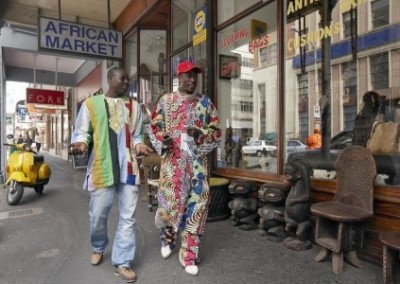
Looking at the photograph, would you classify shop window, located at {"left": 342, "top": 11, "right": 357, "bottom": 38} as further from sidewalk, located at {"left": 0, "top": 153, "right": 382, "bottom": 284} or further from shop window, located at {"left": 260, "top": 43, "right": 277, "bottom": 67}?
sidewalk, located at {"left": 0, "top": 153, "right": 382, "bottom": 284}

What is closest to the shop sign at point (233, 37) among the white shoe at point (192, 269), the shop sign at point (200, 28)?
the shop sign at point (200, 28)

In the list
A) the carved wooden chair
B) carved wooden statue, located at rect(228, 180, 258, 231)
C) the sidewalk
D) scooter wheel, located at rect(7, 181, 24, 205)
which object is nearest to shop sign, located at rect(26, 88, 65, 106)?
scooter wheel, located at rect(7, 181, 24, 205)

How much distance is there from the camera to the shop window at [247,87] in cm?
455

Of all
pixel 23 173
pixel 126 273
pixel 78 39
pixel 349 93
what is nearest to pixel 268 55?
pixel 349 93

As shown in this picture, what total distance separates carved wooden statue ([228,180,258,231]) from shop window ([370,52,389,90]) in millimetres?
1811

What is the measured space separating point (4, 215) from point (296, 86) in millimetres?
4604

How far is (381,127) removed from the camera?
347 centimetres

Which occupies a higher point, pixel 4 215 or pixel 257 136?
pixel 257 136

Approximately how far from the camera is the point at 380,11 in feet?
11.5

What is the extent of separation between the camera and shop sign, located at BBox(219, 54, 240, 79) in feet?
17.7

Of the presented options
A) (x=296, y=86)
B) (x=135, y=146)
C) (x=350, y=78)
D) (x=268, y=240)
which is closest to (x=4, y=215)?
(x=135, y=146)

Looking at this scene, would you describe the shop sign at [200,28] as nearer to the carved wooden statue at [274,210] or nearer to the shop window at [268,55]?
the shop window at [268,55]

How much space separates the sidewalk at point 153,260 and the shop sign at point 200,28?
9.70 ft

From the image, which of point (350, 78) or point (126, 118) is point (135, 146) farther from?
point (350, 78)
